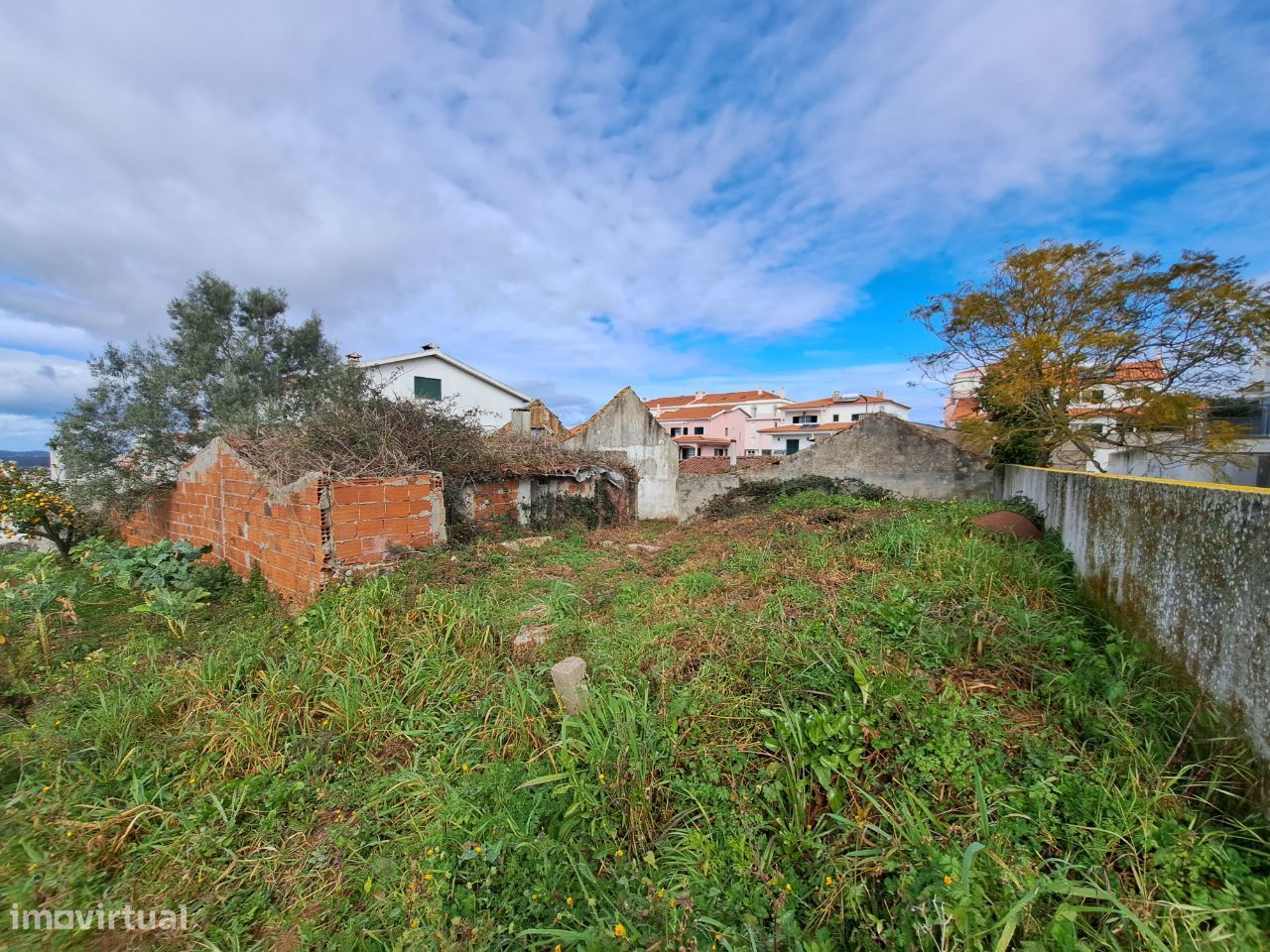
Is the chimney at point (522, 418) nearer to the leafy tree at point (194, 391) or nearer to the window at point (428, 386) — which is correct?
the leafy tree at point (194, 391)

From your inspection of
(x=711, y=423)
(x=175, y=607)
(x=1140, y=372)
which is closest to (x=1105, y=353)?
(x=1140, y=372)

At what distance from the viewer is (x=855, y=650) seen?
2.76 metres

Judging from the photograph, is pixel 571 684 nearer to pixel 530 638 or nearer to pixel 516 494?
pixel 530 638

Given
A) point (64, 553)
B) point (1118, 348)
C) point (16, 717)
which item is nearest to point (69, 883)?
point (16, 717)

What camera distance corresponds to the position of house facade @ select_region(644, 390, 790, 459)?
3669 cm

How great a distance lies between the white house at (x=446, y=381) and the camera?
20.4 metres

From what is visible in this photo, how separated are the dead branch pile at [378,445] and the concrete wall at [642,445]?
20.8 ft

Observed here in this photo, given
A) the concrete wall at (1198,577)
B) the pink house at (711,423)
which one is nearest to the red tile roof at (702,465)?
the concrete wall at (1198,577)

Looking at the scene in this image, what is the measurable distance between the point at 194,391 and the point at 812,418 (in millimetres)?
41624

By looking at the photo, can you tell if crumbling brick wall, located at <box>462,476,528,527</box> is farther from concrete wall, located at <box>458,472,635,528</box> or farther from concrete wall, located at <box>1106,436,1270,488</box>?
concrete wall, located at <box>1106,436,1270,488</box>

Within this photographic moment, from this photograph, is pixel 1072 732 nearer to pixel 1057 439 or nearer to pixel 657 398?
pixel 1057 439

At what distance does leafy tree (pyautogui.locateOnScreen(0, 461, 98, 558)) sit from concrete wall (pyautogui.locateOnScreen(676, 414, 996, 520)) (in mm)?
14208

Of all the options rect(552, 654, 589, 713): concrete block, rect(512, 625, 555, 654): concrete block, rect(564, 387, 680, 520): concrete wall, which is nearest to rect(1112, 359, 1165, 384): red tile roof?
rect(564, 387, 680, 520): concrete wall

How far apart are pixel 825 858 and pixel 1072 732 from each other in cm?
140
